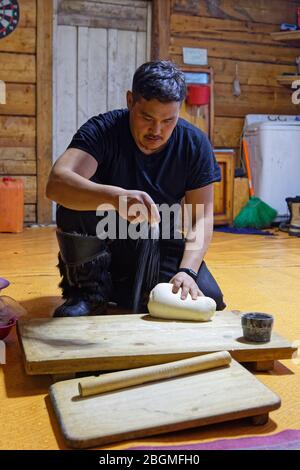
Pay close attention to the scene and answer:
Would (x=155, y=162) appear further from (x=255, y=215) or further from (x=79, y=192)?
(x=255, y=215)

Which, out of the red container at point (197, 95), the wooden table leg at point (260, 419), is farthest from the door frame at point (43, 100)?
the wooden table leg at point (260, 419)

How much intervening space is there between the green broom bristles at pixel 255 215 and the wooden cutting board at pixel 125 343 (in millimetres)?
3305

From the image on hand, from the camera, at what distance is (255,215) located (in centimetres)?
516

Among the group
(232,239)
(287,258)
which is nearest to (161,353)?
(287,258)

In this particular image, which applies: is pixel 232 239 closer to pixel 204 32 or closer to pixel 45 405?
pixel 204 32

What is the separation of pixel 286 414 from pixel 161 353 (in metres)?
0.34

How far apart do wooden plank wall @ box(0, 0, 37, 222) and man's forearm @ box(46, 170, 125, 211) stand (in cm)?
315

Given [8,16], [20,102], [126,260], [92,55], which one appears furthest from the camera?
[92,55]

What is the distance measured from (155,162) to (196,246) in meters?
0.33

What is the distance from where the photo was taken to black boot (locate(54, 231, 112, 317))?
208cm

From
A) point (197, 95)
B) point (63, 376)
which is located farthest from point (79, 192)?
point (197, 95)

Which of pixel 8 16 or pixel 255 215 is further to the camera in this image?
pixel 255 215

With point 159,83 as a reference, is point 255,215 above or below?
below

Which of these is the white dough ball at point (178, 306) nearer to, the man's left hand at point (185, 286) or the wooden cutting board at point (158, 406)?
the man's left hand at point (185, 286)
